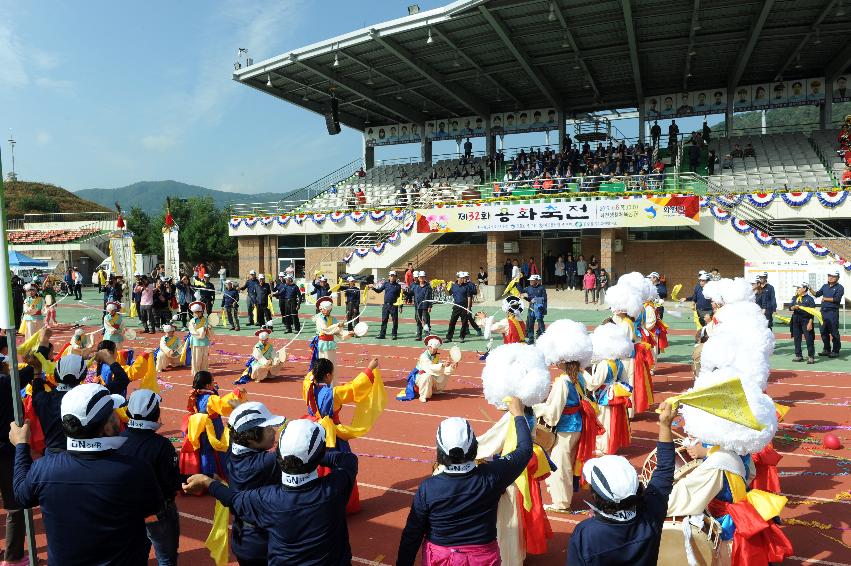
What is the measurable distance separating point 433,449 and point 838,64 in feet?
101

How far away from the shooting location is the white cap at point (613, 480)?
2746 mm

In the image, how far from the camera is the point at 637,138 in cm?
3341

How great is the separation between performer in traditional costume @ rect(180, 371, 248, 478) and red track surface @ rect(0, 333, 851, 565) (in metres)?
0.43

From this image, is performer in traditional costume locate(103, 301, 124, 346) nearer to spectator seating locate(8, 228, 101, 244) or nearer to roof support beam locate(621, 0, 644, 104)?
roof support beam locate(621, 0, 644, 104)

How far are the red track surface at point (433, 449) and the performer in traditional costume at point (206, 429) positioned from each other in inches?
16.7

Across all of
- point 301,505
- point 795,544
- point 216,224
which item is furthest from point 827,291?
point 216,224

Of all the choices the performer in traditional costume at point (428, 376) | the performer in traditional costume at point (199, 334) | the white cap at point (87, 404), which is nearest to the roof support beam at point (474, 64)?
the performer in traditional costume at point (199, 334)

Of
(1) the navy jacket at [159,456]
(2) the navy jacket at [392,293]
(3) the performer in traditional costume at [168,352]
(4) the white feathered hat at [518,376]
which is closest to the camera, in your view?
(1) the navy jacket at [159,456]

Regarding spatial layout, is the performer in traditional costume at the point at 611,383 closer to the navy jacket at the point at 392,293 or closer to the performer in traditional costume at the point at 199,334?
the performer in traditional costume at the point at 199,334

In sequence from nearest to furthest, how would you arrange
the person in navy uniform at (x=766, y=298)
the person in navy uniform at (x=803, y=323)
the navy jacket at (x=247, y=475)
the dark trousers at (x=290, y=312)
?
the navy jacket at (x=247, y=475) → the person in navy uniform at (x=803, y=323) → the person in navy uniform at (x=766, y=298) → the dark trousers at (x=290, y=312)

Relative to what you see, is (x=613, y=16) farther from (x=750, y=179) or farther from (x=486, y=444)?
(x=486, y=444)

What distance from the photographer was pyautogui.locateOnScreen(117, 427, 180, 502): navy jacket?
3793 millimetres

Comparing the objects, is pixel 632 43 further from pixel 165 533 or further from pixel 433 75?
pixel 165 533

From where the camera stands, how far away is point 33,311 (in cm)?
1555
